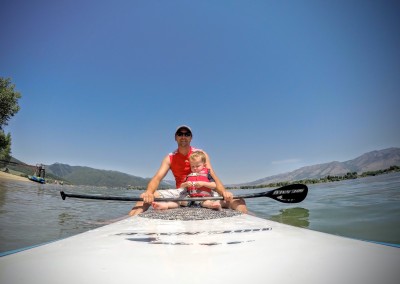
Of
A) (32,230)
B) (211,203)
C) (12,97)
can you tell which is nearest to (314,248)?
(211,203)

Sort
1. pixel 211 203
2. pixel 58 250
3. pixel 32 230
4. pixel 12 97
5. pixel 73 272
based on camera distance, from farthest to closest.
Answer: pixel 12 97
pixel 211 203
pixel 32 230
pixel 58 250
pixel 73 272

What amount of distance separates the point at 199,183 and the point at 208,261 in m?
3.94

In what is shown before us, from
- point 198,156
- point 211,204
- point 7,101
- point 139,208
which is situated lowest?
point 139,208

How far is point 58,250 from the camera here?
1736 millimetres

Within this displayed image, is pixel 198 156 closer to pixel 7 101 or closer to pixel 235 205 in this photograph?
pixel 235 205

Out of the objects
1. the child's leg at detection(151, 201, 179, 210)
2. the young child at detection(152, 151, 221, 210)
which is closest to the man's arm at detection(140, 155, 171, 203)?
the child's leg at detection(151, 201, 179, 210)

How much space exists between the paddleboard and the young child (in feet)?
10.3

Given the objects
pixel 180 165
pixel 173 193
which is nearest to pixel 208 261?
pixel 173 193

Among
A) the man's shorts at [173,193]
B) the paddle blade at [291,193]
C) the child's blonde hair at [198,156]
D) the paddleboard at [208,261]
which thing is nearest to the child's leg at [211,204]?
the man's shorts at [173,193]

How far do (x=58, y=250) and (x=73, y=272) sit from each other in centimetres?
59

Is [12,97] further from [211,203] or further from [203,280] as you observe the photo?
[203,280]

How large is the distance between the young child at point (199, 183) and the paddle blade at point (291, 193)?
1.70 m

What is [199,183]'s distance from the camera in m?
5.37

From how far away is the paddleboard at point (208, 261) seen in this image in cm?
117
